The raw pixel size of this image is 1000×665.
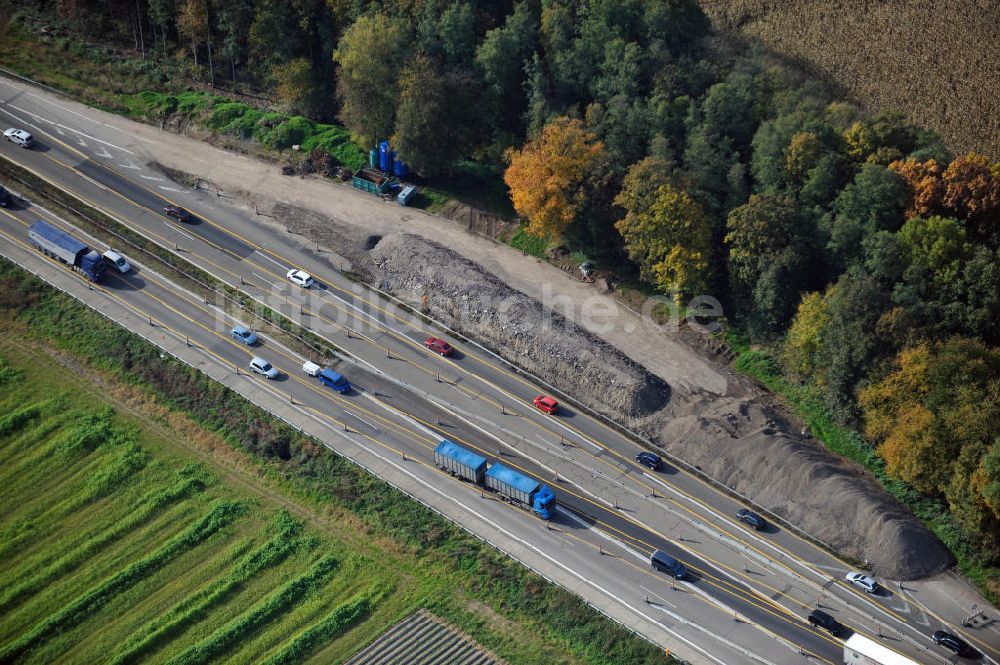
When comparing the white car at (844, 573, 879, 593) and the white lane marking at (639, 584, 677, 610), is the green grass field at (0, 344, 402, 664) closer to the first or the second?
the white lane marking at (639, 584, 677, 610)

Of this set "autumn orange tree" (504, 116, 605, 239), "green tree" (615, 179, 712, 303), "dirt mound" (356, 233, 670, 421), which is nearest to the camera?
"dirt mound" (356, 233, 670, 421)

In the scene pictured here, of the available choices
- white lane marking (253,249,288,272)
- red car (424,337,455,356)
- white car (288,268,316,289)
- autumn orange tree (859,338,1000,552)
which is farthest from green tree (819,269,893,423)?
white lane marking (253,249,288,272)

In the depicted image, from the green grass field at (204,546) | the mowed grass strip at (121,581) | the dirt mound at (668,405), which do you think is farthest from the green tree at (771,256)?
the mowed grass strip at (121,581)

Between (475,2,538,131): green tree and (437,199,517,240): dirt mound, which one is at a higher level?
(475,2,538,131): green tree

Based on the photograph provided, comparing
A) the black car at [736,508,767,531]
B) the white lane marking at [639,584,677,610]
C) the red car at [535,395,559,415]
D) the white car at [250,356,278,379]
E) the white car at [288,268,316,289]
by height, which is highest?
the white car at [288,268,316,289]

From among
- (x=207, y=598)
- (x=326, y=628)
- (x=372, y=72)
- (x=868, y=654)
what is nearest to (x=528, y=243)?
(x=372, y=72)

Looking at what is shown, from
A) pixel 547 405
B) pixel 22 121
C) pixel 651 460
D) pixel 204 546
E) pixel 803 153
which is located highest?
pixel 803 153

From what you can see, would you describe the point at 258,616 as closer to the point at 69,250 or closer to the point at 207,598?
the point at 207,598
